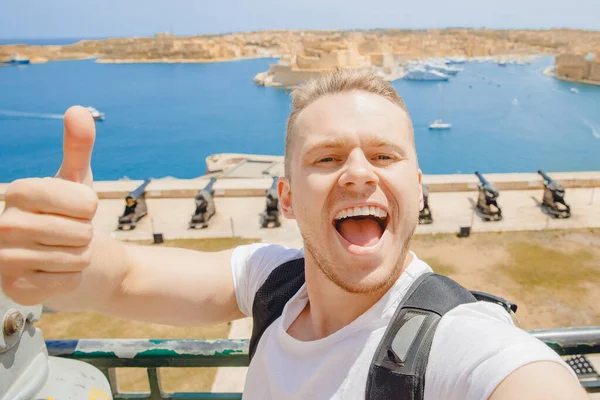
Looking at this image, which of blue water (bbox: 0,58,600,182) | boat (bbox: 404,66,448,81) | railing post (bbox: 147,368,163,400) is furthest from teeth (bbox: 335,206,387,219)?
boat (bbox: 404,66,448,81)

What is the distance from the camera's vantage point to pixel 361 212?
51.4 inches

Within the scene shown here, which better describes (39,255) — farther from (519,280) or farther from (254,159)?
(254,159)

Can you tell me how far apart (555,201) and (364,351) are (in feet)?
39.4

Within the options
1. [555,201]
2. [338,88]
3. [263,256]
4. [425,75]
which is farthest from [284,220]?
[425,75]

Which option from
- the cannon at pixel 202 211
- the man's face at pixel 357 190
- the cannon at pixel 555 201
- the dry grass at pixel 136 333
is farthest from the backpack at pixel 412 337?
the cannon at pixel 555 201

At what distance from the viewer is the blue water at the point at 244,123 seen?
107 ft

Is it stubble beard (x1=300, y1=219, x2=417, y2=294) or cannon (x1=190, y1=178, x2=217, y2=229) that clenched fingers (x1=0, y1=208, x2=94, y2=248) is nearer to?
stubble beard (x1=300, y1=219, x2=417, y2=294)

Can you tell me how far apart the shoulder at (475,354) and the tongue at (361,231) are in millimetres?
313

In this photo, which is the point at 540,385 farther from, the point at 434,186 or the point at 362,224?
the point at 434,186

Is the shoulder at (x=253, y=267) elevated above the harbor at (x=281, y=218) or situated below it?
above

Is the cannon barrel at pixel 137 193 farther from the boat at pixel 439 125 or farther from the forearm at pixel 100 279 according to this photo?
the boat at pixel 439 125

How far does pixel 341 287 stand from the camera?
1308 mm

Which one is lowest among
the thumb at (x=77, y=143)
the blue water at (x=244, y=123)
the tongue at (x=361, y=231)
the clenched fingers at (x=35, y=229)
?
the blue water at (x=244, y=123)

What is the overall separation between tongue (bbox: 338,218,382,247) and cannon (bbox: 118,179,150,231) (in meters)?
10.9
